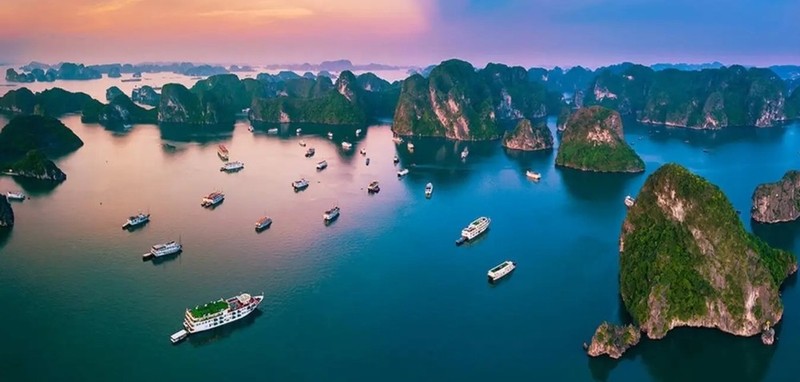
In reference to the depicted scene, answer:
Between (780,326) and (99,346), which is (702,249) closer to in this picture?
(780,326)

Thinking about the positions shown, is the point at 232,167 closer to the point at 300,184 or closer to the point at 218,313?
the point at 300,184

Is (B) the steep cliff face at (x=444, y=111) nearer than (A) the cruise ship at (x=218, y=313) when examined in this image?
No

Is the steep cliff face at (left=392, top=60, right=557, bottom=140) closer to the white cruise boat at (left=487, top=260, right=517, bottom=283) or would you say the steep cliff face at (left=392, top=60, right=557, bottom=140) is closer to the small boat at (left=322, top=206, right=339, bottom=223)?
the small boat at (left=322, top=206, right=339, bottom=223)

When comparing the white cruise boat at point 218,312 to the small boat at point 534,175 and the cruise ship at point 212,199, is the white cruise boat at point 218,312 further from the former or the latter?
the small boat at point 534,175

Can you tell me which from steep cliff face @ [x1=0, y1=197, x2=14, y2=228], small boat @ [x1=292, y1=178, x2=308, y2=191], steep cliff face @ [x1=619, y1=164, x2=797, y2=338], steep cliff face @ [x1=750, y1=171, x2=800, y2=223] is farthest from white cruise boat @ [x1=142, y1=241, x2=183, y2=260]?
steep cliff face @ [x1=750, y1=171, x2=800, y2=223]

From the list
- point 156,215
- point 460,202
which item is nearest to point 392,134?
point 460,202

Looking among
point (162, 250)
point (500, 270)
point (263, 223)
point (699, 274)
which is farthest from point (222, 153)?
point (699, 274)

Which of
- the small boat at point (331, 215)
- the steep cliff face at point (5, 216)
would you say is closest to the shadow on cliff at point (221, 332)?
the small boat at point (331, 215)
